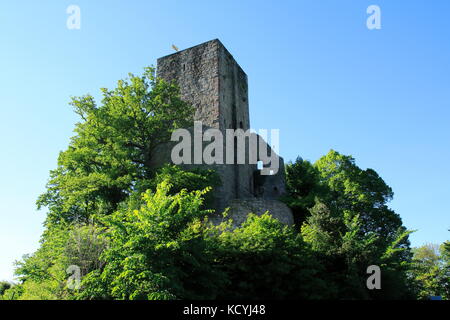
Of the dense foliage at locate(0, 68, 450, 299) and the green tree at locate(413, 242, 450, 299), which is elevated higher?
the dense foliage at locate(0, 68, 450, 299)

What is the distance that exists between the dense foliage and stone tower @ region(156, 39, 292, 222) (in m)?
2.11

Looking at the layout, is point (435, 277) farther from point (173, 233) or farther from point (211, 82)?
point (173, 233)

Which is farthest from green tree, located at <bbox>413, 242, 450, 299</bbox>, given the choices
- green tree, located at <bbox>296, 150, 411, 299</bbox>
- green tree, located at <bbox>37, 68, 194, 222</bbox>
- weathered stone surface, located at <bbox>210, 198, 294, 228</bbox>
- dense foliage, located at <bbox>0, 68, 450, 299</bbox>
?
green tree, located at <bbox>37, 68, 194, 222</bbox>

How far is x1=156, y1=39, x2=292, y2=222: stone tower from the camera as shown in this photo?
2345 cm

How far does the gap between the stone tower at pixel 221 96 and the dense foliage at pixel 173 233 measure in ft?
6.93

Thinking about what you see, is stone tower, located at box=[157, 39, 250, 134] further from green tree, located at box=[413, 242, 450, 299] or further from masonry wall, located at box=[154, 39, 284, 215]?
green tree, located at box=[413, 242, 450, 299]

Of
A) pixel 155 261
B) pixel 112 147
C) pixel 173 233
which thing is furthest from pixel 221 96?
pixel 155 261

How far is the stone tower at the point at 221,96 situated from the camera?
2345 centimetres

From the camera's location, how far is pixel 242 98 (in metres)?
28.0

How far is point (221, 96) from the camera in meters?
24.7

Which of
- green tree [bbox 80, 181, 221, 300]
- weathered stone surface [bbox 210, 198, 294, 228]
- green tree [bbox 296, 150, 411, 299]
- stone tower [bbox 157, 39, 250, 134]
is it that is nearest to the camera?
green tree [bbox 80, 181, 221, 300]
